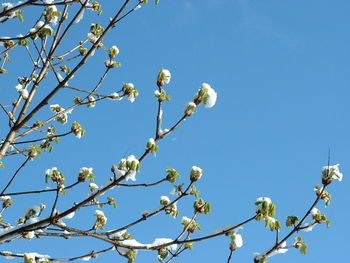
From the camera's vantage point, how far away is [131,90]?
16.9 ft

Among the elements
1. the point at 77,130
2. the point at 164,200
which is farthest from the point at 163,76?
the point at 77,130

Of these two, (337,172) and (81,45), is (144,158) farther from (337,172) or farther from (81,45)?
(81,45)

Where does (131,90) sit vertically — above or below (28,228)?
above

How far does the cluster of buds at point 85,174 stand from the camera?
3844mm

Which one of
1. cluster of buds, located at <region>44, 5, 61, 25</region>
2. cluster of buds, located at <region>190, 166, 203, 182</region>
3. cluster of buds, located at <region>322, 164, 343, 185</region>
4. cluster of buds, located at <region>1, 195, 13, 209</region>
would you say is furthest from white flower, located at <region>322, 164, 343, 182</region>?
cluster of buds, located at <region>1, 195, 13, 209</region>

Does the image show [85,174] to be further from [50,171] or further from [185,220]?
[185,220]

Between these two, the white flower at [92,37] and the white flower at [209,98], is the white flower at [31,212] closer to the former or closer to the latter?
the white flower at [209,98]

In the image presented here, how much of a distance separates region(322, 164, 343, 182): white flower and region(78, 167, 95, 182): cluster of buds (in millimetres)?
1950

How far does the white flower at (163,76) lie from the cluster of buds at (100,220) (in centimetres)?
158

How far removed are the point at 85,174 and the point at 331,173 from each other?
6.74ft

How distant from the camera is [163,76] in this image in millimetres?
3750

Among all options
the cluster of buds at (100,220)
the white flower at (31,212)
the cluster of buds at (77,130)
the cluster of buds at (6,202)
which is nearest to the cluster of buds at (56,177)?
the white flower at (31,212)

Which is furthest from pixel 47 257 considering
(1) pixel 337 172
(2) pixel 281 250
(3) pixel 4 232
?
(1) pixel 337 172

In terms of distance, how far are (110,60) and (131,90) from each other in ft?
2.35
